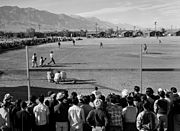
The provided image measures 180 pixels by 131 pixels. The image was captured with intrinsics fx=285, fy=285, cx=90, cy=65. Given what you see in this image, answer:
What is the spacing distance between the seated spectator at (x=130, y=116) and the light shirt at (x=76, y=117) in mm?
1029

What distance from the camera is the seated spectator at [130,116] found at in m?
6.89

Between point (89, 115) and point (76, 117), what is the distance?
2.11ft

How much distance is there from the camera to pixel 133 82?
18.1 metres

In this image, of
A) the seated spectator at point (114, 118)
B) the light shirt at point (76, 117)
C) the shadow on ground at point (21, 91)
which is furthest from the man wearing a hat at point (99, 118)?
the shadow on ground at point (21, 91)

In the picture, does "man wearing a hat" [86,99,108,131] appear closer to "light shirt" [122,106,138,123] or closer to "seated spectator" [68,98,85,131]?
"seated spectator" [68,98,85,131]

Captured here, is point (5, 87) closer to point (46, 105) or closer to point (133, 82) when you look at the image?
point (133, 82)

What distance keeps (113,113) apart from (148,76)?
45.7 feet

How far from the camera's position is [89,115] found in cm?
640

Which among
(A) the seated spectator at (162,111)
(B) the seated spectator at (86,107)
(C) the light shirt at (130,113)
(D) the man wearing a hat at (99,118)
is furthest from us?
(B) the seated spectator at (86,107)

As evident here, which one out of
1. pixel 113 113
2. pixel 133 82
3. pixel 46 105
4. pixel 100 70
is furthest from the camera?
pixel 100 70

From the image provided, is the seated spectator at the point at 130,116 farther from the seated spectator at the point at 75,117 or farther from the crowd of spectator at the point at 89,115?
the seated spectator at the point at 75,117

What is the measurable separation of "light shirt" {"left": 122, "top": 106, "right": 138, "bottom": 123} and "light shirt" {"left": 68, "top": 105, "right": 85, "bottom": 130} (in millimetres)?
1023

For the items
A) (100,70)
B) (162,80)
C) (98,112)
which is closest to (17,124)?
(98,112)

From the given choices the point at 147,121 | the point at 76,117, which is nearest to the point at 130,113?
the point at 147,121
